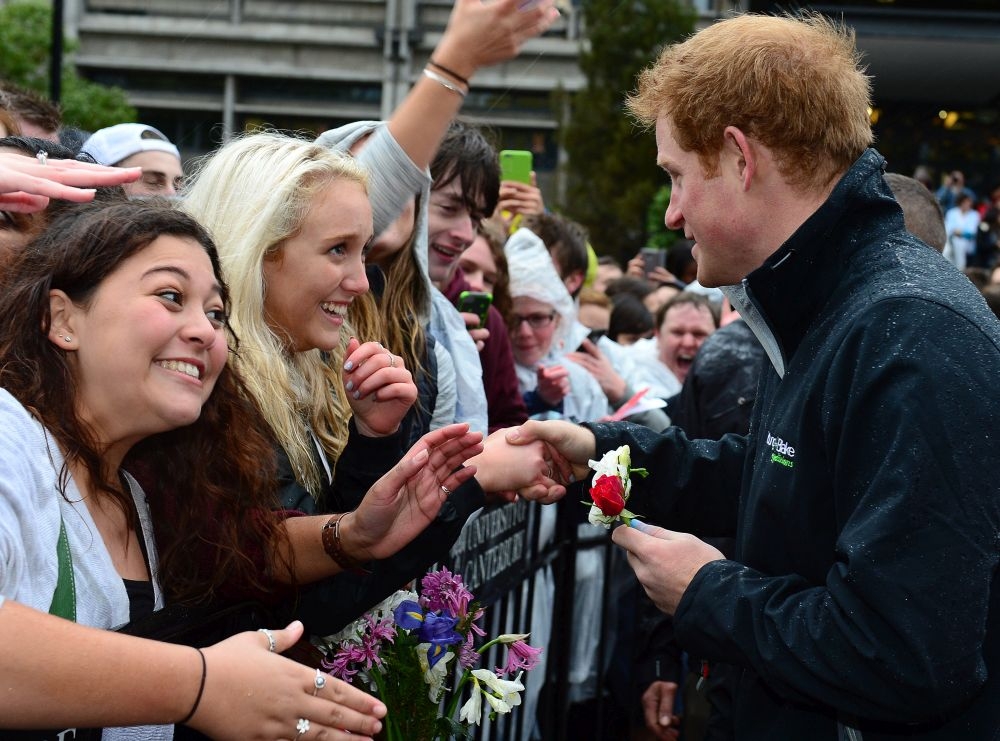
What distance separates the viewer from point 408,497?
8.84ft

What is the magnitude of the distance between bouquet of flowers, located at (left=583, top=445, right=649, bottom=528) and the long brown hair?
729 mm

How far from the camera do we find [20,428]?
6.77ft

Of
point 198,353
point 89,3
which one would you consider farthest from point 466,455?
point 89,3

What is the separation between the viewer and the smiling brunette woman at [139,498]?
1794 millimetres

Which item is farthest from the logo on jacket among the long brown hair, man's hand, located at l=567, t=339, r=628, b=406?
man's hand, located at l=567, t=339, r=628, b=406

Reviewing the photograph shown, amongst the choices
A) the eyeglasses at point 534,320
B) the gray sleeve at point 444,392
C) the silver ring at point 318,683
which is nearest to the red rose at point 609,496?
the silver ring at point 318,683

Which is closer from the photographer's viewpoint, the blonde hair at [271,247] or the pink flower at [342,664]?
the pink flower at [342,664]

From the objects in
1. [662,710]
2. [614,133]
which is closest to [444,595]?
[662,710]

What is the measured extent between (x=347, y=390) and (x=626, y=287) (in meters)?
5.69

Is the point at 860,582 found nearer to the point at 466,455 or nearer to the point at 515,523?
the point at 466,455

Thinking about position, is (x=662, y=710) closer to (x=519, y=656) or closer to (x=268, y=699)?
Answer: (x=519, y=656)

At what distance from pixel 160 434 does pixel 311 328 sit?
650mm

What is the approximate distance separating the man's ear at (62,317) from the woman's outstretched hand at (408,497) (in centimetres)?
75

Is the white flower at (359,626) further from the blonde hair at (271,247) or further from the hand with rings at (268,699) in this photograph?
the hand with rings at (268,699)
